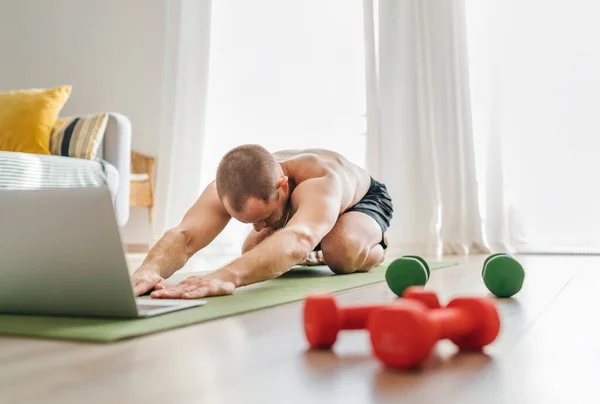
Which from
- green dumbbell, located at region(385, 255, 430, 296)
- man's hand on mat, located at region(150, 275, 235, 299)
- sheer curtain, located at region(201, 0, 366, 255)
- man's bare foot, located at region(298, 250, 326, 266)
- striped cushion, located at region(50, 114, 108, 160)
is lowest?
man's hand on mat, located at region(150, 275, 235, 299)

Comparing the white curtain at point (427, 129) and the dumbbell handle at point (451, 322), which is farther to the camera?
the white curtain at point (427, 129)

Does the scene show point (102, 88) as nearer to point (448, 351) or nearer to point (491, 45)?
point (491, 45)

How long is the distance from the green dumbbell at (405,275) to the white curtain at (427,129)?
197cm

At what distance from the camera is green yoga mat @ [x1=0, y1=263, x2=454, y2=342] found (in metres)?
1.08

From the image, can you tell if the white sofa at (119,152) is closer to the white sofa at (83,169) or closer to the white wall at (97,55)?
the white sofa at (83,169)

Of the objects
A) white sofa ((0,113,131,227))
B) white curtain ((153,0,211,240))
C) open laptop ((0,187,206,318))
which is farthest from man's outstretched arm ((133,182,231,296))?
white curtain ((153,0,211,240))

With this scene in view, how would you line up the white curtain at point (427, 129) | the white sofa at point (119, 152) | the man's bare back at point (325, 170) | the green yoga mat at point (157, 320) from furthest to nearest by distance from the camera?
the white sofa at point (119, 152)
the white curtain at point (427, 129)
the man's bare back at point (325, 170)
the green yoga mat at point (157, 320)

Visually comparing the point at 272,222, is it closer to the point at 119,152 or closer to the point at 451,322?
the point at 451,322

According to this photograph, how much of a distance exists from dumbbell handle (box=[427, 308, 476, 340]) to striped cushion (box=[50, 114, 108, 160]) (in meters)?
3.14

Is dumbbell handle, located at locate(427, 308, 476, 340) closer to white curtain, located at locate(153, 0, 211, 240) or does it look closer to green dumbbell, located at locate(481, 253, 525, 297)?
green dumbbell, located at locate(481, 253, 525, 297)

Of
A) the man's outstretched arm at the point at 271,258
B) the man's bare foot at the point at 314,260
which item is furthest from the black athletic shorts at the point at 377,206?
the man's outstretched arm at the point at 271,258

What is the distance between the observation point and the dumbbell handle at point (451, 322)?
→ 2.62 ft

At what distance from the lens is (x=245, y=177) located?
1714 millimetres

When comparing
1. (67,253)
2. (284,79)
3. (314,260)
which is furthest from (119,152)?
(67,253)
